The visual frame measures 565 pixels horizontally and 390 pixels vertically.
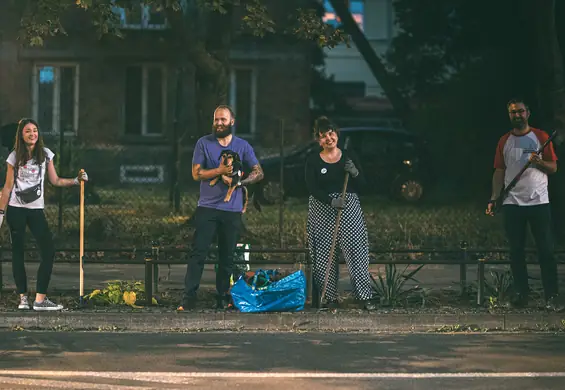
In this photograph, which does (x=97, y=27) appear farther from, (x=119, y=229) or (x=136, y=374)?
(x=136, y=374)

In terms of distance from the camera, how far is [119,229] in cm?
1755

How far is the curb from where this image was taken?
1080 cm

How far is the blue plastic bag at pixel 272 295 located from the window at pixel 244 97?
69.8ft

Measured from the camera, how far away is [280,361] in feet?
29.5

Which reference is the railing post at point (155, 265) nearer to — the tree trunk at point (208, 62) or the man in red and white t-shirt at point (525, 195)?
the man in red and white t-shirt at point (525, 195)

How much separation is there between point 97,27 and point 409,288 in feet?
17.2

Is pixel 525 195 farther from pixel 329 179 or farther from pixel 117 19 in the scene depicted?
pixel 117 19

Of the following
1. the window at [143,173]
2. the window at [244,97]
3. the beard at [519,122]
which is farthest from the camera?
the window at [244,97]

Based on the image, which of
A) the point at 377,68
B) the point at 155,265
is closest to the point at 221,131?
the point at 155,265

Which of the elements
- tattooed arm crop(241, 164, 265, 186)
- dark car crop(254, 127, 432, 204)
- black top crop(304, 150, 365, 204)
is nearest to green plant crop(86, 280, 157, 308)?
tattooed arm crop(241, 164, 265, 186)

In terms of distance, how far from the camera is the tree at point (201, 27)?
1517 cm

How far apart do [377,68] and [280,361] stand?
25274 millimetres

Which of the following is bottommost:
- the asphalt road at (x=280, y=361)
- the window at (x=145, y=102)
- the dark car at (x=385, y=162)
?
the asphalt road at (x=280, y=361)

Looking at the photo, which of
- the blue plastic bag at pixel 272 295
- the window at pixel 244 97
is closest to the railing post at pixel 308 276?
the blue plastic bag at pixel 272 295
